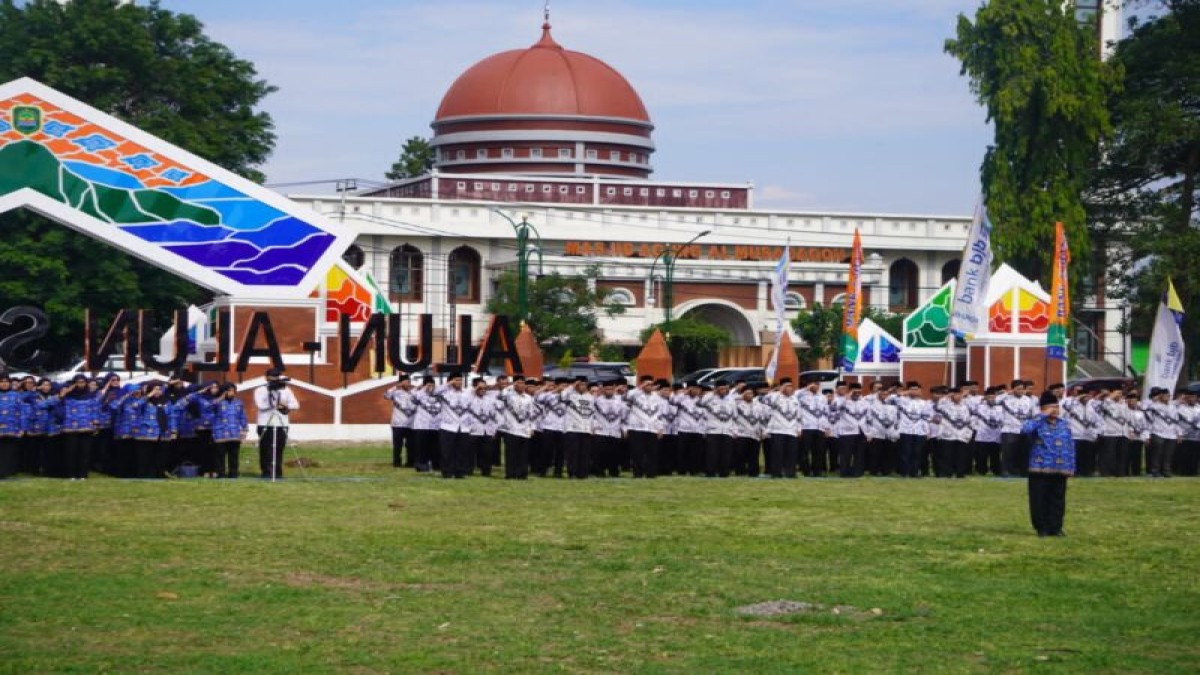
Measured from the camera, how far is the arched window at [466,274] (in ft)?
214

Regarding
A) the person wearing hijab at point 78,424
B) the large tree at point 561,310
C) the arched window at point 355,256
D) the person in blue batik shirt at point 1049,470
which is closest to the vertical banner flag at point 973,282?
the person in blue batik shirt at point 1049,470

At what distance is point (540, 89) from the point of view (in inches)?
2749

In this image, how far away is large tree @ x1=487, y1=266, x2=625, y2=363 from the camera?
54.7 meters

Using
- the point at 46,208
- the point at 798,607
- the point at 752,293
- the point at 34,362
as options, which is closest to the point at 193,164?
the point at 46,208

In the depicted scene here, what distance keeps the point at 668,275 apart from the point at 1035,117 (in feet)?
58.8

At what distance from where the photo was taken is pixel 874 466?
26812 mm

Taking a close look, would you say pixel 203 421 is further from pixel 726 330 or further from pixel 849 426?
pixel 726 330

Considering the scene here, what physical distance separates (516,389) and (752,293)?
133 ft

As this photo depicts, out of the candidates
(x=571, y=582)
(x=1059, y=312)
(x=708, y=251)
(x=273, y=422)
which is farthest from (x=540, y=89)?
(x=571, y=582)

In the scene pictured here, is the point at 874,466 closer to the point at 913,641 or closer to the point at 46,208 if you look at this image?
the point at 46,208

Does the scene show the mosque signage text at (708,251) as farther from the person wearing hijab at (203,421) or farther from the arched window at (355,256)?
the person wearing hijab at (203,421)

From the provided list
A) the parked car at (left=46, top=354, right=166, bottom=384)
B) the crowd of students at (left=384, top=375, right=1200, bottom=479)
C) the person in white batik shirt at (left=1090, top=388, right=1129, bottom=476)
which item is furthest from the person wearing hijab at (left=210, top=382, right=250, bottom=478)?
the person in white batik shirt at (left=1090, top=388, right=1129, bottom=476)

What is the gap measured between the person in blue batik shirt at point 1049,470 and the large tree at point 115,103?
2546 cm

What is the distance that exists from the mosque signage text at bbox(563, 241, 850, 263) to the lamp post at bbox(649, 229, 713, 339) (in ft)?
0.69
